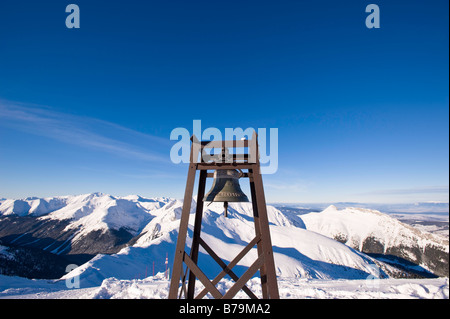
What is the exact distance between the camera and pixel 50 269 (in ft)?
397

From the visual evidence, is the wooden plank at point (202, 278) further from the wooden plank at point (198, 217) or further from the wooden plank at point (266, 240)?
the wooden plank at point (198, 217)

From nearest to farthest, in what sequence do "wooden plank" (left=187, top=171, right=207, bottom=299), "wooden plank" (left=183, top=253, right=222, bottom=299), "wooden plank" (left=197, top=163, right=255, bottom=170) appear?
"wooden plank" (left=183, top=253, right=222, bottom=299), "wooden plank" (left=197, top=163, right=255, bottom=170), "wooden plank" (left=187, top=171, right=207, bottom=299)

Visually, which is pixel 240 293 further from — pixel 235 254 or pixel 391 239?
pixel 391 239

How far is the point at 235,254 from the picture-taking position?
46.8 m

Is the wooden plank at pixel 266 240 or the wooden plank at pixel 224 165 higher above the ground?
the wooden plank at pixel 224 165

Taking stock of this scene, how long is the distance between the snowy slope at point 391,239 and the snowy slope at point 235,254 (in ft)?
459

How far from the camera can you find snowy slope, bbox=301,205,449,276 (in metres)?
150

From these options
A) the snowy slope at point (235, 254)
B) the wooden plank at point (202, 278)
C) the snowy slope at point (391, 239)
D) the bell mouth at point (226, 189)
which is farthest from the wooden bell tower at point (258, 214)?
the snowy slope at point (391, 239)

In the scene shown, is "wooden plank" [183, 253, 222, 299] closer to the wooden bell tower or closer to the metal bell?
the wooden bell tower

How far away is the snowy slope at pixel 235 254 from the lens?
2640 centimetres

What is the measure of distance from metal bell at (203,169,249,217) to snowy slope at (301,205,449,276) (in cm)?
20404

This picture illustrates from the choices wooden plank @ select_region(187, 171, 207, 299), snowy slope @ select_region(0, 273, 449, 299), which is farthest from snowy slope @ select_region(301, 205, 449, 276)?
wooden plank @ select_region(187, 171, 207, 299)
